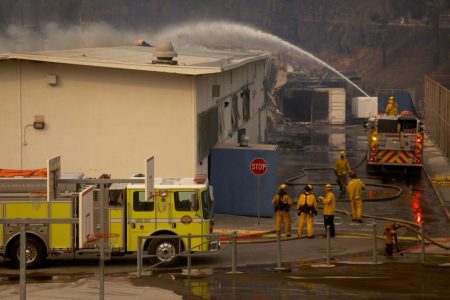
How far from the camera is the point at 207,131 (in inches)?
1217

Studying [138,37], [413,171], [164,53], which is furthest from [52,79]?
[138,37]

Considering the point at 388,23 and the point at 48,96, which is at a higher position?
the point at 388,23

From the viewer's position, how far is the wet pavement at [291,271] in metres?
19.5

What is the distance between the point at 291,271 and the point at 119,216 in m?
3.70

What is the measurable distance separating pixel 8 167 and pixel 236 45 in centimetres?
6179

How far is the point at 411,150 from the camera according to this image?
40.3 meters

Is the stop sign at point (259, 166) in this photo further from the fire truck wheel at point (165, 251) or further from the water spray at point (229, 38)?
the water spray at point (229, 38)

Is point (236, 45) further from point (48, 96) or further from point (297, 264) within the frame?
point (297, 264)

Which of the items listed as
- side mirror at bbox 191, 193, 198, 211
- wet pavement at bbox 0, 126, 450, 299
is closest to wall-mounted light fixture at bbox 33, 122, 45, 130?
wet pavement at bbox 0, 126, 450, 299

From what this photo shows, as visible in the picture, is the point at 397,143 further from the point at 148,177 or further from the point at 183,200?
the point at 148,177

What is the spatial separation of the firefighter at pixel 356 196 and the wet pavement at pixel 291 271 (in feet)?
1.15

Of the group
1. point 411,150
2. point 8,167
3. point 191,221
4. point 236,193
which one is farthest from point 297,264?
point 411,150

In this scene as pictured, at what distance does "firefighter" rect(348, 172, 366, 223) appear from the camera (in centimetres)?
2938

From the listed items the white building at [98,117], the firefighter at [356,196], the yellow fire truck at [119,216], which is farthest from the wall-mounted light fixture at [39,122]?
the firefighter at [356,196]
